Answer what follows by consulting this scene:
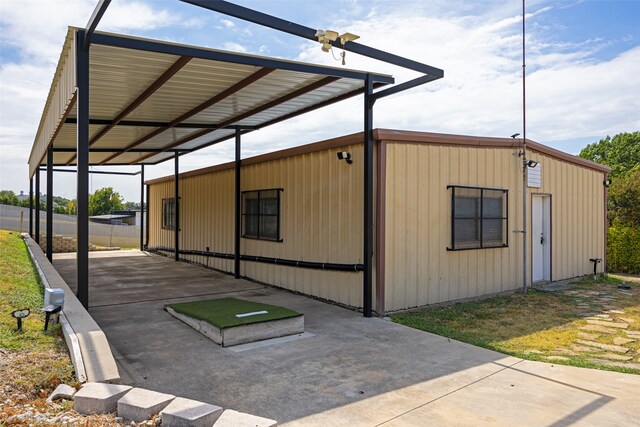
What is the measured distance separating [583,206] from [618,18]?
4.22 metres

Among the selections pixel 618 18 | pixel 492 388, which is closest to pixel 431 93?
pixel 618 18

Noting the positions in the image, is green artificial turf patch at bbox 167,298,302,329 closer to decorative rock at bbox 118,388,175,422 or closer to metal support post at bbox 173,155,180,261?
decorative rock at bbox 118,388,175,422

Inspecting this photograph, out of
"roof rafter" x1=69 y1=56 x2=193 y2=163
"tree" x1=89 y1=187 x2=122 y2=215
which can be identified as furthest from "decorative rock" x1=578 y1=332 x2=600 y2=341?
"tree" x1=89 y1=187 x2=122 y2=215

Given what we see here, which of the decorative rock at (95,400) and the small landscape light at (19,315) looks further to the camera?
the small landscape light at (19,315)

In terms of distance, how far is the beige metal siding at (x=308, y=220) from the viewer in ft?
23.2

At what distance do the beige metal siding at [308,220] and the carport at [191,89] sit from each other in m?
0.43

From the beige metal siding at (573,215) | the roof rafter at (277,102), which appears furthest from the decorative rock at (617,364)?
the beige metal siding at (573,215)

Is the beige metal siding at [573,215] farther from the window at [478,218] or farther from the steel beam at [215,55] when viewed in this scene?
the steel beam at [215,55]

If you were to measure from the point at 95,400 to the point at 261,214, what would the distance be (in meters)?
6.85

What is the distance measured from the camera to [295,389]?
3795mm

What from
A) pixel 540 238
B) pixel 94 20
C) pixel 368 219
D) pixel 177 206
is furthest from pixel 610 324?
pixel 177 206

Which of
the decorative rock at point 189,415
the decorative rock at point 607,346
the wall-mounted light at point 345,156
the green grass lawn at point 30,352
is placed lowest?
the decorative rock at point 607,346

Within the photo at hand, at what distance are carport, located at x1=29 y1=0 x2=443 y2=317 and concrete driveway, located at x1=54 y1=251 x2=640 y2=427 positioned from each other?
1147mm

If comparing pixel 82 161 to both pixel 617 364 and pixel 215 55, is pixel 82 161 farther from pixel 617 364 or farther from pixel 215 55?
pixel 617 364
